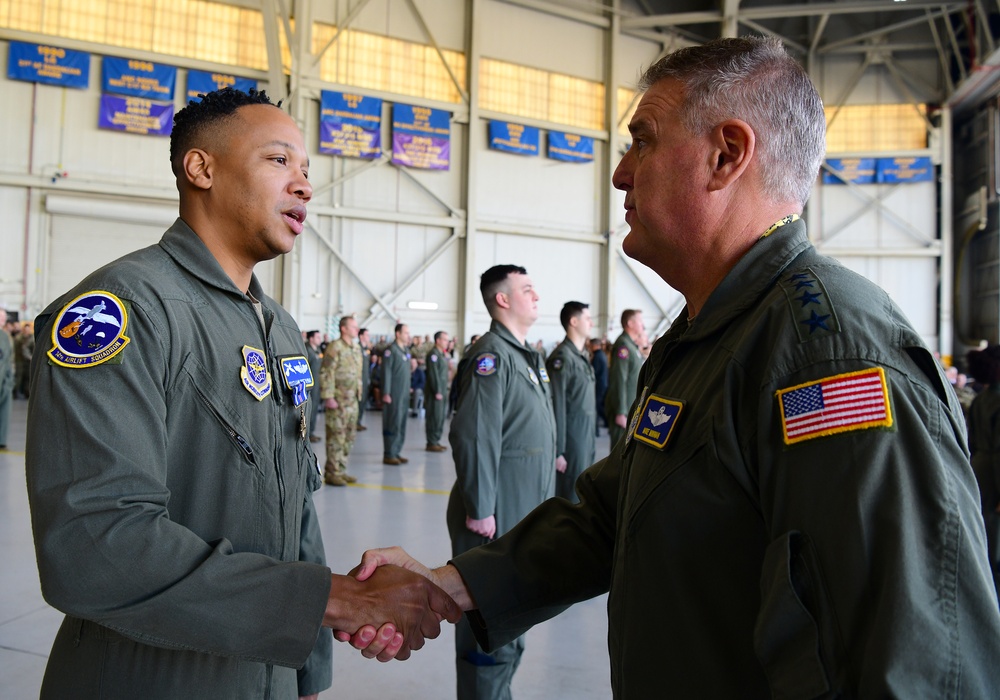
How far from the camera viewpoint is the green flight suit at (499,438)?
3.20m

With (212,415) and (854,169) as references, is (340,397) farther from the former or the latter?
(854,169)

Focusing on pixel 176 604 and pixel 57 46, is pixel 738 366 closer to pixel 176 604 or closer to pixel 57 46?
pixel 176 604

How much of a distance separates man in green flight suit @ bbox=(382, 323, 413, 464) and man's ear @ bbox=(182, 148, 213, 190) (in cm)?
751

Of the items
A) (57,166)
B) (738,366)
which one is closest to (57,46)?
(57,166)

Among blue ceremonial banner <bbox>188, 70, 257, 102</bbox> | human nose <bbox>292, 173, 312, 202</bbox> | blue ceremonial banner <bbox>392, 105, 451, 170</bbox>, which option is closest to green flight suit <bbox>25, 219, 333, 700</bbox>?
human nose <bbox>292, 173, 312, 202</bbox>

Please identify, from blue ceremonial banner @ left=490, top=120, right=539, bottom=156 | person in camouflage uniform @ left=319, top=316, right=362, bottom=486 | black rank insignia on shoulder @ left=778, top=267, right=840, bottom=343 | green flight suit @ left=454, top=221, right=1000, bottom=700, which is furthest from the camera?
blue ceremonial banner @ left=490, top=120, right=539, bottom=156

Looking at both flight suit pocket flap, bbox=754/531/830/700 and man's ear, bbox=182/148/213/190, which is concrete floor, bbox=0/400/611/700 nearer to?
man's ear, bbox=182/148/213/190

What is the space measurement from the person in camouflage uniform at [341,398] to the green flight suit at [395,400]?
948 mm

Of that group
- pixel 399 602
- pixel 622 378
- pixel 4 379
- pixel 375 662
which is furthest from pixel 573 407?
pixel 4 379

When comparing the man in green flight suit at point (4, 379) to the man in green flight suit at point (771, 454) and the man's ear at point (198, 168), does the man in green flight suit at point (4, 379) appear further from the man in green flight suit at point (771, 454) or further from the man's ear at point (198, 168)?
the man in green flight suit at point (771, 454)

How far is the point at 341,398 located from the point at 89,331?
22.6 feet

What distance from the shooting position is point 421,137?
15.7 metres

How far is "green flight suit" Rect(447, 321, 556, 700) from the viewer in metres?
3.20

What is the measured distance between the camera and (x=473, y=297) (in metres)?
16.1
